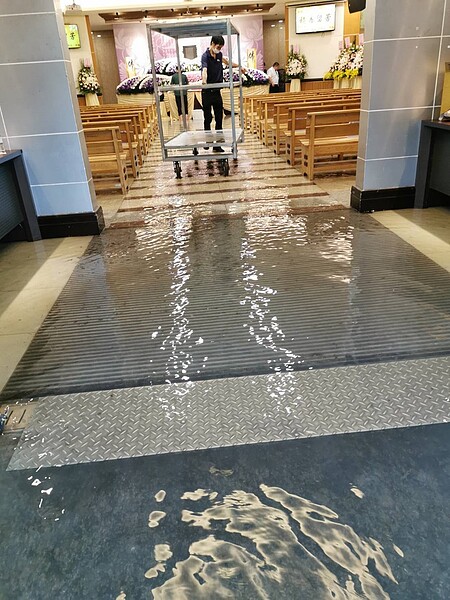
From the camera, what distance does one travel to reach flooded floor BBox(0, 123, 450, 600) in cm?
126

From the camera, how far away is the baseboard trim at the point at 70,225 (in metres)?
4.00

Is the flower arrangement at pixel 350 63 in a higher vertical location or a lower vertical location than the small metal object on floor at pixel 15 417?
higher

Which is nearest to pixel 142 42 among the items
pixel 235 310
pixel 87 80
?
pixel 87 80

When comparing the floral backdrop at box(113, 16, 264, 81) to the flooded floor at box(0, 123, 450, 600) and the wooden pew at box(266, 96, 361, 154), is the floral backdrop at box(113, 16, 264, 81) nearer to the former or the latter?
the wooden pew at box(266, 96, 361, 154)

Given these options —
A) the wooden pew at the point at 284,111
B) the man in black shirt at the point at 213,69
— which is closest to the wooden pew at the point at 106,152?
the man in black shirt at the point at 213,69

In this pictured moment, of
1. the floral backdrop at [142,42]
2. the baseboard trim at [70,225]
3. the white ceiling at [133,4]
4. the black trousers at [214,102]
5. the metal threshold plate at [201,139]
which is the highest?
the white ceiling at [133,4]

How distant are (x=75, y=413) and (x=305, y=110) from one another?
547 cm

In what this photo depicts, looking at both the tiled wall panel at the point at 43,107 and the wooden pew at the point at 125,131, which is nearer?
the tiled wall panel at the point at 43,107

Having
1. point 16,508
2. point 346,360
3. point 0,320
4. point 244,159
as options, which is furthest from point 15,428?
point 244,159

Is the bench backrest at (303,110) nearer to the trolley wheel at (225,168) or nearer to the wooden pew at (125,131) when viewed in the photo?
the trolley wheel at (225,168)

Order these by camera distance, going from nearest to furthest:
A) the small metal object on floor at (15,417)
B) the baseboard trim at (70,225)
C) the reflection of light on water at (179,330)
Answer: the small metal object on floor at (15,417) → the reflection of light on water at (179,330) → the baseboard trim at (70,225)

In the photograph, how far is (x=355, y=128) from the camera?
216 inches

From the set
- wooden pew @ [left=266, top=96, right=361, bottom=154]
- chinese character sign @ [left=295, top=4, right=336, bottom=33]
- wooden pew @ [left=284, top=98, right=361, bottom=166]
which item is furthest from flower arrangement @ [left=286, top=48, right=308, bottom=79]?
wooden pew @ [left=284, top=98, right=361, bottom=166]

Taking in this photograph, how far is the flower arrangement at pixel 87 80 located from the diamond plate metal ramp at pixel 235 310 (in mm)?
13854
